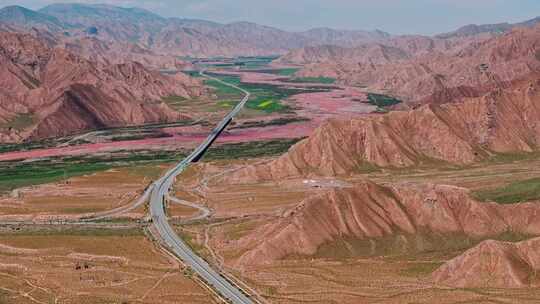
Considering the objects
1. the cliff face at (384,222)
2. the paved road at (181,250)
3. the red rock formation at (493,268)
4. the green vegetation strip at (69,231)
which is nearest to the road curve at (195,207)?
the paved road at (181,250)

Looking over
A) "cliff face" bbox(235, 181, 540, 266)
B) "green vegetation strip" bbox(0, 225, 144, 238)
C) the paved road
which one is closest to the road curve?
the paved road

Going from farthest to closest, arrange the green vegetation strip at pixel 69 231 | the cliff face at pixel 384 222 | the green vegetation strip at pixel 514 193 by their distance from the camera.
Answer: the green vegetation strip at pixel 514 193, the green vegetation strip at pixel 69 231, the cliff face at pixel 384 222

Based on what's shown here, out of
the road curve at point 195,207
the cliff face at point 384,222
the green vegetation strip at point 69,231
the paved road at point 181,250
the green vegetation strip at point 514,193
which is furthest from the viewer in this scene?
the green vegetation strip at point 514,193

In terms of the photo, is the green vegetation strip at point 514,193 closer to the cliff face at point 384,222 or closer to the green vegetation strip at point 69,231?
the cliff face at point 384,222

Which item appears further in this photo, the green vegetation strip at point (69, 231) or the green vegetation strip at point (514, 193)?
the green vegetation strip at point (514, 193)

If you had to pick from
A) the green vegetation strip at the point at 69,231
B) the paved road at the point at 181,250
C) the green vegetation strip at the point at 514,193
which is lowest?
the green vegetation strip at the point at 69,231

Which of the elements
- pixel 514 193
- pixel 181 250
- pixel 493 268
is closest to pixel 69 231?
pixel 181 250
